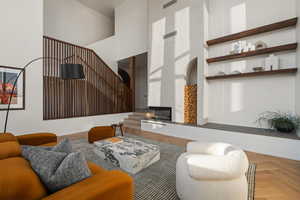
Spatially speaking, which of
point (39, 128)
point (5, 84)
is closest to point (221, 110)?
point (39, 128)

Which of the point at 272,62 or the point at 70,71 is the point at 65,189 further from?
the point at 272,62

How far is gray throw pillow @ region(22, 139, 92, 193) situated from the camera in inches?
37.3

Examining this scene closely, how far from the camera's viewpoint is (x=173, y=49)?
16.0ft

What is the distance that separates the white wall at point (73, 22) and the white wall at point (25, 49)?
8.07ft

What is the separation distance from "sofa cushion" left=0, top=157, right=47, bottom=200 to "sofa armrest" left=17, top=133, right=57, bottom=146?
152cm

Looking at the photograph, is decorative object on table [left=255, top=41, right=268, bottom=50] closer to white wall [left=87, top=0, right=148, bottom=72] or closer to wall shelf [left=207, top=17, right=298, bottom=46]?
wall shelf [left=207, top=17, right=298, bottom=46]

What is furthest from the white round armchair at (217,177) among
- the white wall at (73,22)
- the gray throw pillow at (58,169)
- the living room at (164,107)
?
the white wall at (73,22)

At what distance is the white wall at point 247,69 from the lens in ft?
10.5

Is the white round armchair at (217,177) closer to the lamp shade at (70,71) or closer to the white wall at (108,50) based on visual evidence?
the lamp shade at (70,71)

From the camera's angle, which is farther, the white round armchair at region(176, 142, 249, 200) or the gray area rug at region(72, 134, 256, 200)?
the gray area rug at region(72, 134, 256, 200)

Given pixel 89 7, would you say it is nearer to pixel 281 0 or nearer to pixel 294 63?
pixel 281 0

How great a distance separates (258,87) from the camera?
11.6ft

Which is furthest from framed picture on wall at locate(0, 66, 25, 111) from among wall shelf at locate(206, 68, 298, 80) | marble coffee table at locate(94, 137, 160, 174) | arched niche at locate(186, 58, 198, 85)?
wall shelf at locate(206, 68, 298, 80)

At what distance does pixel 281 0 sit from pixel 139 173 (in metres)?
4.58
